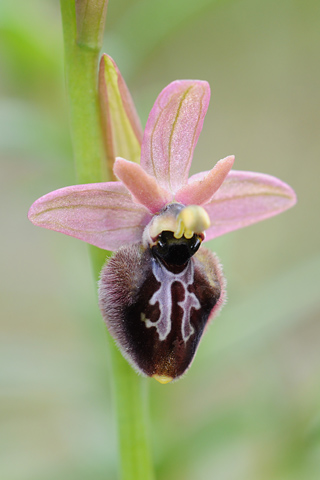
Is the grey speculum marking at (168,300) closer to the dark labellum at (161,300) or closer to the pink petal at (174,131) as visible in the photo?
the dark labellum at (161,300)

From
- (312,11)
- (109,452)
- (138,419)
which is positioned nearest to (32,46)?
(138,419)

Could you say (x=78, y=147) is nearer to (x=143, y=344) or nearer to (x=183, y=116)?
(x=183, y=116)

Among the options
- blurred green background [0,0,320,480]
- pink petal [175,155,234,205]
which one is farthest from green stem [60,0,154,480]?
blurred green background [0,0,320,480]

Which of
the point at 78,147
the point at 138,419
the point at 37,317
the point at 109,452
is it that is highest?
the point at 37,317

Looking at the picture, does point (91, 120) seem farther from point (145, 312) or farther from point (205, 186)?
point (145, 312)

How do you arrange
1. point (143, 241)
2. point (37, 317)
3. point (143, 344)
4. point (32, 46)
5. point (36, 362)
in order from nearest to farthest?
point (143, 344), point (143, 241), point (32, 46), point (36, 362), point (37, 317)

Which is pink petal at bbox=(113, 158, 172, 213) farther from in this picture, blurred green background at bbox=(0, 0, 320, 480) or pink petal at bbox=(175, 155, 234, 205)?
blurred green background at bbox=(0, 0, 320, 480)

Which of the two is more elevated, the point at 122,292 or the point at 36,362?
the point at 36,362

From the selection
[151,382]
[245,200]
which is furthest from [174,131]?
[151,382]
